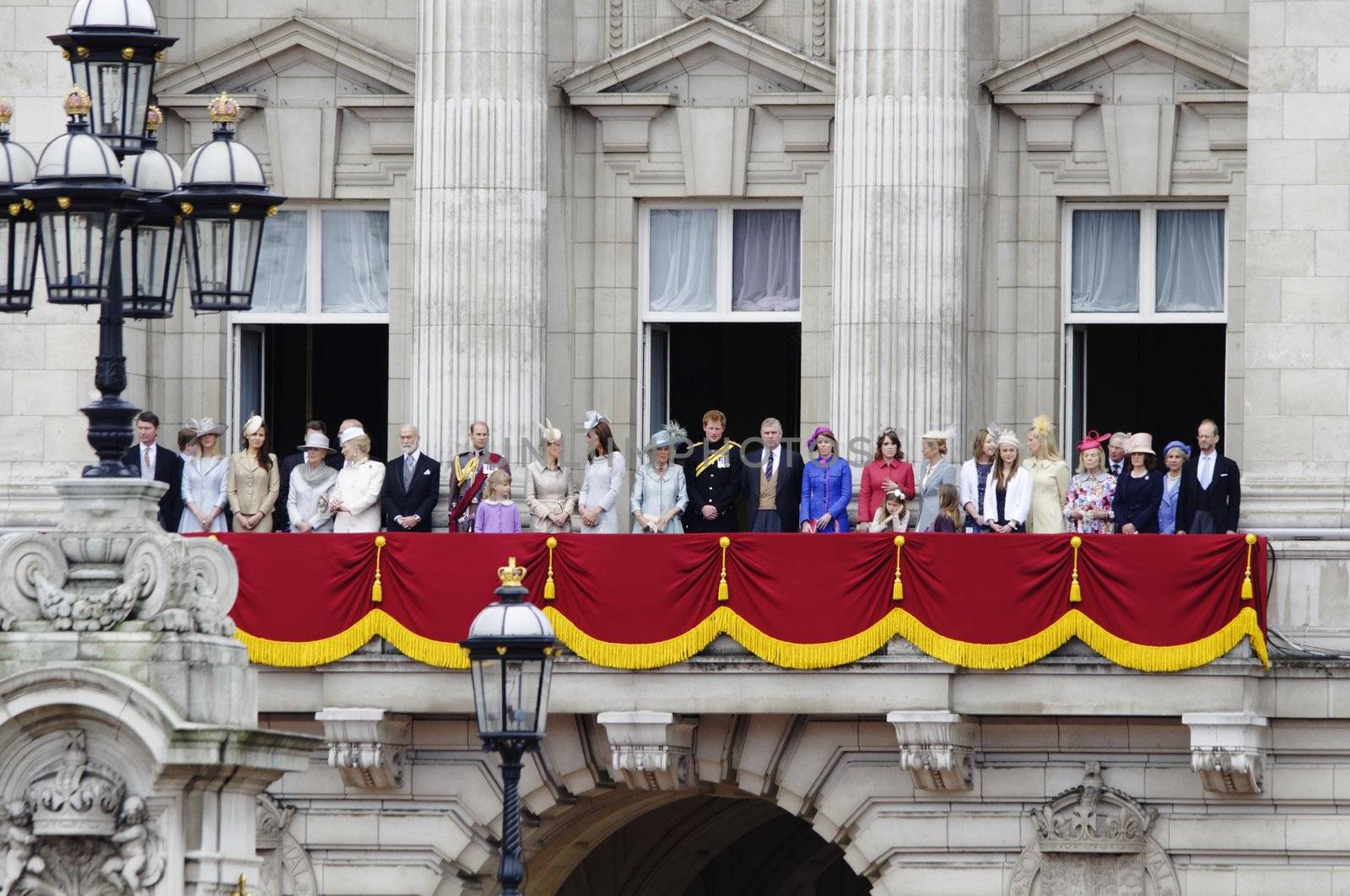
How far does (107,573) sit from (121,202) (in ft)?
9.03

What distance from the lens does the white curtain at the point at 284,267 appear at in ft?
144

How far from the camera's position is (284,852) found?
40.1 m

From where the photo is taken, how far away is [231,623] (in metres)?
26.8

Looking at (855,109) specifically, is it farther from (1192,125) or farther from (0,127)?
(0,127)

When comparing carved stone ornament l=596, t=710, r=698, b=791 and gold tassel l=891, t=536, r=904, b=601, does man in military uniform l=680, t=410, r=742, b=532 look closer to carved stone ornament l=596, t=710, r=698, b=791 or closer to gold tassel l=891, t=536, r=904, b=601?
carved stone ornament l=596, t=710, r=698, b=791

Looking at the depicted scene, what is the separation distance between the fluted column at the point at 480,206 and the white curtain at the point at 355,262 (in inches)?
84.5

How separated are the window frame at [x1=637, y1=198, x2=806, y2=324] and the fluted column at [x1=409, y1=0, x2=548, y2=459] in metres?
1.92

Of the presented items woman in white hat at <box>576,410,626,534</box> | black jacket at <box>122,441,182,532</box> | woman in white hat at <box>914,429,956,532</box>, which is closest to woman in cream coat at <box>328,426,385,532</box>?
black jacket at <box>122,441,182,532</box>

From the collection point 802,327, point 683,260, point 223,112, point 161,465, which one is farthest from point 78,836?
point 683,260

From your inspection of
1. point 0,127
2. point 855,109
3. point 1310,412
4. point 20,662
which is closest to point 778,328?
point 855,109

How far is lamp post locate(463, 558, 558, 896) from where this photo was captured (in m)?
29.2

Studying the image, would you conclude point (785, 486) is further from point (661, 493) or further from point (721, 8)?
point (721, 8)

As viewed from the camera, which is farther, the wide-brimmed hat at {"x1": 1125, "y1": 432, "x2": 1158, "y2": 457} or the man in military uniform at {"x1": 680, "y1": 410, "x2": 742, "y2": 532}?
the man in military uniform at {"x1": 680, "y1": 410, "x2": 742, "y2": 532}

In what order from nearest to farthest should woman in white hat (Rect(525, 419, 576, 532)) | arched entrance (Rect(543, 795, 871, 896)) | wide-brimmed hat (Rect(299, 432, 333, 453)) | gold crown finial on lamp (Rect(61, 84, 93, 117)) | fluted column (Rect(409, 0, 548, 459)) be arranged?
gold crown finial on lamp (Rect(61, 84, 93, 117)) < woman in white hat (Rect(525, 419, 576, 532)) < wide-brimmed hat (Rect(299, 432, 333, 453)) < fluted column (Rect(409, 0, 548, 459)) < arched entrance (Rect(543, 795, 871, 896))
